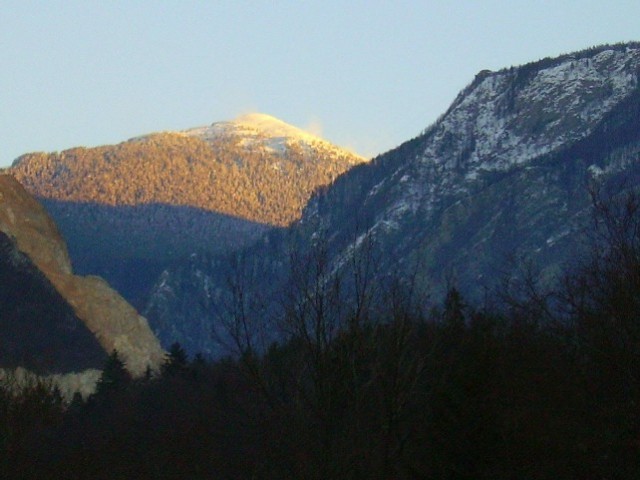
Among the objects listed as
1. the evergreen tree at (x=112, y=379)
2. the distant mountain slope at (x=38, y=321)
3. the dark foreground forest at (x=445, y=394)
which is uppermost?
the distant mountain slope at (x=38, y=321)

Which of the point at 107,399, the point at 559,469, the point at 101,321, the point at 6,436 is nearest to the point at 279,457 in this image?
the point at 559,469

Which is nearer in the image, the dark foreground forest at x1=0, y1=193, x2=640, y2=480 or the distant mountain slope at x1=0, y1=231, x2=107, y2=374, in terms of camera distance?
the dark foreground forest at x1=0, y1=193, x2=640, y2=480

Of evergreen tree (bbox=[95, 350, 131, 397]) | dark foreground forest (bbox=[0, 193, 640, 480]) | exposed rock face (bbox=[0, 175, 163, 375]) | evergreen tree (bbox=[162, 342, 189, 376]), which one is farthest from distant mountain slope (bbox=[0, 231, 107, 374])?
dark foreground forest (bbox=[0, 193, 640, 480])

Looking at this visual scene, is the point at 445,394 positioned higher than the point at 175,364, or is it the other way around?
the point at 175,364

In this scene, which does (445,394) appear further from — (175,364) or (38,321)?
(38,321)

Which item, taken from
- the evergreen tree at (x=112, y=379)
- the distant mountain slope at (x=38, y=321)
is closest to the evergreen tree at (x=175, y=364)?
the evergreen tree at (x=112, y=379)

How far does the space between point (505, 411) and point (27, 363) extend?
113 metres

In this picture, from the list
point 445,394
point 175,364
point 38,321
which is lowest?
point 445,394

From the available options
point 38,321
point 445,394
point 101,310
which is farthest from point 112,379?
point 445,394

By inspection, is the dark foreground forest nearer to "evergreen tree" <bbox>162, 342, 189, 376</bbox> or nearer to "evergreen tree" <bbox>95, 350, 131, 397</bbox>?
"evergreen tree" <bbox>162, 342, 189, 376</bbox>

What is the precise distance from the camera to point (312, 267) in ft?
118

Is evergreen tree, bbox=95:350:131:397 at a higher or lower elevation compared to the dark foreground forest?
higher

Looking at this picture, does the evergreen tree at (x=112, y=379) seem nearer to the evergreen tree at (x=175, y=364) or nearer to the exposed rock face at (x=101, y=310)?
the evergreen tree at (x=175, y=364)

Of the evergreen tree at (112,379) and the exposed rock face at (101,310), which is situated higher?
the exposed rock face at (101,310)
